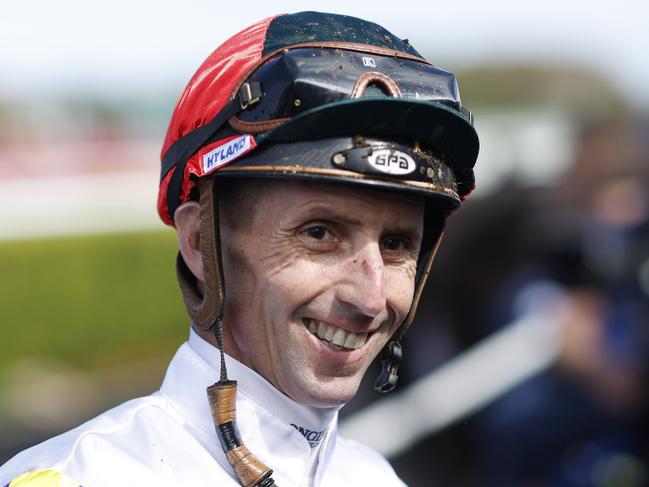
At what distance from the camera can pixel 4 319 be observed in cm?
1542

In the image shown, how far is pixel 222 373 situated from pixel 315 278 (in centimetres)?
32

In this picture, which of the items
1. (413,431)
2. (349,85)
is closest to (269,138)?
(349,85)

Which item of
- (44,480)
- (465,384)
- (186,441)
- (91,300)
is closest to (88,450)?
(44,480)

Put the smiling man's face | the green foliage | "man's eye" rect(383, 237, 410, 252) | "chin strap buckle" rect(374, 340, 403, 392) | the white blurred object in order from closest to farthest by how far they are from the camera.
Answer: the smiling man's face < "man's eye" rect(383, 237, 410, 252) < "chin strap buckle" rect(374, 340, 403, 392) < the white blurred object < the green foliage

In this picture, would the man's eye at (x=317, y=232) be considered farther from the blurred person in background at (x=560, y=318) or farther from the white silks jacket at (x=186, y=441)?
the blurred person in background at (x=560, y=318)

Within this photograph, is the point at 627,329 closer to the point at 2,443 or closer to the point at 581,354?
the point at 581,354

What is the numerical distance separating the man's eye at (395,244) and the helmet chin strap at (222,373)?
0.37 m

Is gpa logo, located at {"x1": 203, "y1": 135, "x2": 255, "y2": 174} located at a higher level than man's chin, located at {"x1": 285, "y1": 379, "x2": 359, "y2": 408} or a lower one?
higher

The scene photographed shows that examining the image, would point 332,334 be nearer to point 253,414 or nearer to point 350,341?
point 350,341

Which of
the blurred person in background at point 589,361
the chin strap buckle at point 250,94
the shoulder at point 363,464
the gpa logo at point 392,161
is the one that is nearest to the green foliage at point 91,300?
the blurred person in background at point 589,361

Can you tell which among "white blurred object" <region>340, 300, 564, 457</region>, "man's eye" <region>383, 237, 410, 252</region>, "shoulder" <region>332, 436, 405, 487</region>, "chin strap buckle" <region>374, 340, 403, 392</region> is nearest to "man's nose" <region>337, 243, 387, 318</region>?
"man's eye" <region>383, 237, 410, 252</region>

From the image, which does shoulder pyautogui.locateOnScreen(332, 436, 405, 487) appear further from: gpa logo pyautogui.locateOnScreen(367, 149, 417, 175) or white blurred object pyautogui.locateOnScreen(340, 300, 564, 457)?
white blurred object pyautogui.locateOnScreen(340, 300, 564, 457)

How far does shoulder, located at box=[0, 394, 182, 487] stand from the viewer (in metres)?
2.07

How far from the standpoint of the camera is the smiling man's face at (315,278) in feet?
7.08
